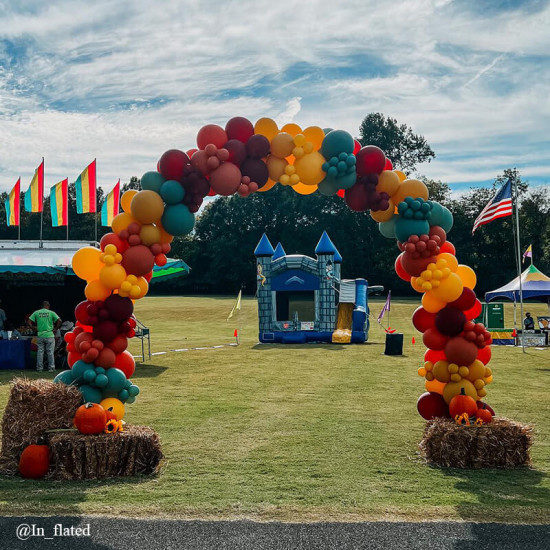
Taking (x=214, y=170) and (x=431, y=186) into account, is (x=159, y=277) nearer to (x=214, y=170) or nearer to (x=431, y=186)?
(x=214, y=170)

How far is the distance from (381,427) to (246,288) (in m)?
57.6

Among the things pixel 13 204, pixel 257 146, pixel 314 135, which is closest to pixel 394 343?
pixel 314 135

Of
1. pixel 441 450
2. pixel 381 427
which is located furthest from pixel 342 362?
pixel 441 450

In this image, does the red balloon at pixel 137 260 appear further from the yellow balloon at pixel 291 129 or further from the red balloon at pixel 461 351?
the red balloon at pixel 461 351

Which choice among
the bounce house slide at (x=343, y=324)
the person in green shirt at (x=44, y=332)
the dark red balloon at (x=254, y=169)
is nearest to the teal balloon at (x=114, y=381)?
the dark red balloon at (x=254, y=169)

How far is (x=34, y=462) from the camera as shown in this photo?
639cm

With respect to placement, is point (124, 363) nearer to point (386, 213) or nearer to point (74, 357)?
point (74, 357)

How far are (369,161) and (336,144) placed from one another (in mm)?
503

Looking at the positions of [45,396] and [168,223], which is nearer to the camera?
[45,396]

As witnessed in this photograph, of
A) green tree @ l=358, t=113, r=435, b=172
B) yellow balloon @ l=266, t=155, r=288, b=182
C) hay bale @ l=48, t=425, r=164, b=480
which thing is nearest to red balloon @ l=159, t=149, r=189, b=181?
yellow balloon @ l=266, t=155, r=288, b=182

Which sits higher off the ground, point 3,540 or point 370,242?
point 370,242

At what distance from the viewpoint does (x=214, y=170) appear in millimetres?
7305

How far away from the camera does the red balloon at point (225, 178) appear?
7.21 metres

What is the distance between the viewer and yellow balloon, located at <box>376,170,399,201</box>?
7.68 m
